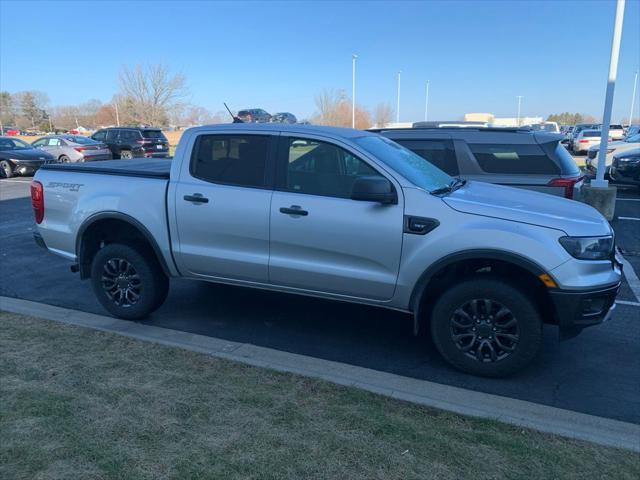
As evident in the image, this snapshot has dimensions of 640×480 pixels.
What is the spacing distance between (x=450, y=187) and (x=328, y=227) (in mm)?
1133

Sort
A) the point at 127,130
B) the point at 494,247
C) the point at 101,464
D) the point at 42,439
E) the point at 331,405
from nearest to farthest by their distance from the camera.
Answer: the point at 101,464 < the point at 42,439 < the point at 331,405 < the point at 494,247 < the point at 127,130

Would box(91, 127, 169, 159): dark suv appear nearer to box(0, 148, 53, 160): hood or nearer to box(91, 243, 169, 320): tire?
box(0, 148, 53, 160): hood

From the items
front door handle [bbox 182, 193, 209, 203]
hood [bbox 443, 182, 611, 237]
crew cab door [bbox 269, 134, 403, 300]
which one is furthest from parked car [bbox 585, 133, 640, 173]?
front door handle [bbox 182, 193, 209, 203]

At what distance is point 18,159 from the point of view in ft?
61.9

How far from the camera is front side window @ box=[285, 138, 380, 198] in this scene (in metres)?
4.11

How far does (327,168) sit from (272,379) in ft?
5.62

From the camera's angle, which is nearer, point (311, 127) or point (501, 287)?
point (501, 287)

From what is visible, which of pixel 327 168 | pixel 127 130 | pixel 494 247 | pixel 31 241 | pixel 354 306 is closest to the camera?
pixel 494 247

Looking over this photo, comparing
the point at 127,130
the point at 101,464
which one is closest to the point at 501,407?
the point at 101,464

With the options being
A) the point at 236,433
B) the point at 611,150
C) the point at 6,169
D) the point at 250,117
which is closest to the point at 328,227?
the point at 236,433

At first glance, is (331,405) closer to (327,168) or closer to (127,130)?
(327,168)

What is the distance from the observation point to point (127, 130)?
2380 centimetres

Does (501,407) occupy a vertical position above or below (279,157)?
below

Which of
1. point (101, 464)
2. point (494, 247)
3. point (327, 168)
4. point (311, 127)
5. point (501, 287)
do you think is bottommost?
point (101, 464)
